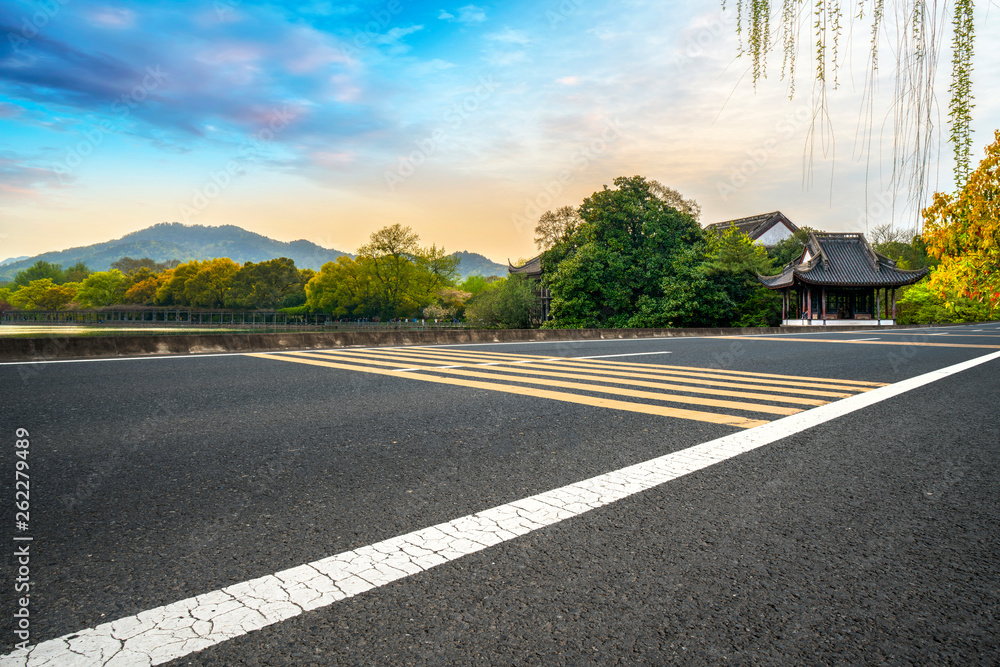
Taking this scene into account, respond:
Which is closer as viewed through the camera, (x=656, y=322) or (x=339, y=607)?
(x=339, y=607)

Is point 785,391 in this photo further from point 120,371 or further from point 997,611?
point 120,371

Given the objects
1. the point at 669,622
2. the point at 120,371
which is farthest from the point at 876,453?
the point at 120,371

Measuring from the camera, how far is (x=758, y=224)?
6325cm

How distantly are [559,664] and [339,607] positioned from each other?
29.1 inches

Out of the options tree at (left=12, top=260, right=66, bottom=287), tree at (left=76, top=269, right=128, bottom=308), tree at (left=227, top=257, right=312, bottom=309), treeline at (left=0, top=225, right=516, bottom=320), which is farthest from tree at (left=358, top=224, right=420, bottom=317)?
tree at (left=12, top=260, right=66, bottom=287)

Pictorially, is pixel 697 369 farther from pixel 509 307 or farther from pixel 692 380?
pixel 509 307

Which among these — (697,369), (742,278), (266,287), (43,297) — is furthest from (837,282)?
(43,297)

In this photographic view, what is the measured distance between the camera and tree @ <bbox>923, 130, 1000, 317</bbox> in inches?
553

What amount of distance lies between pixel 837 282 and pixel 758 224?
18685 millimetres

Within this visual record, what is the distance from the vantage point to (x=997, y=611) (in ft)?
6.26

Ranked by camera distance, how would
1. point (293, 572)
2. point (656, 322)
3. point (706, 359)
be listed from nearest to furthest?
point (293, 572) < point (706, 359) < point (656, 322)

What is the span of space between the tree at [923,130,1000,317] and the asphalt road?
11303 mm

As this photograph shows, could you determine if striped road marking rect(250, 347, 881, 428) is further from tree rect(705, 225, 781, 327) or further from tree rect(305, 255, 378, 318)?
tree rect(305, 255, 378, 318)

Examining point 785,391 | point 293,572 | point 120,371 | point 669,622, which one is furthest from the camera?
point 120,371
